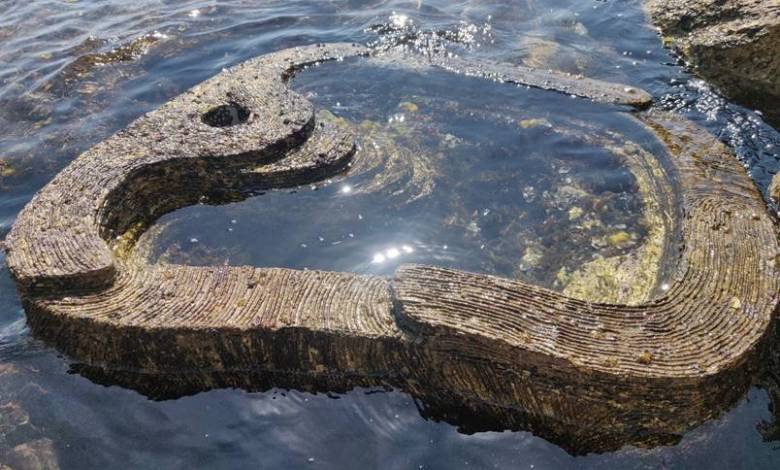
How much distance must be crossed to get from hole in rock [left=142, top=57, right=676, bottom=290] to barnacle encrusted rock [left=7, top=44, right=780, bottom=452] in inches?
32.2

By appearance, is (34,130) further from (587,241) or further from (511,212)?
(587,241)

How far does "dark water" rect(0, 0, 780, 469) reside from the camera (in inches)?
238

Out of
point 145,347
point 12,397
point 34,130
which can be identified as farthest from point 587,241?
point 34,130

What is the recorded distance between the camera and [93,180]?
8.43 metres

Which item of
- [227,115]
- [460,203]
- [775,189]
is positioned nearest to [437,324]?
[460,203]

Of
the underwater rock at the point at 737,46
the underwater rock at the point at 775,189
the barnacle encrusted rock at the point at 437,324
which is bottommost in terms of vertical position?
the barnacle encrusted rock at the point at 437,324

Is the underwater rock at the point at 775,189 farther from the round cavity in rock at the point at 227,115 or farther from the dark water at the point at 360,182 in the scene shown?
the round cavity in rock at the point at 227,115

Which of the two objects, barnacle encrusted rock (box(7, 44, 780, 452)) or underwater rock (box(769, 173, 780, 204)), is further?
underwater rock (box(769, 173, 780, 204))

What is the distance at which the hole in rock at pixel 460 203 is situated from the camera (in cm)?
796

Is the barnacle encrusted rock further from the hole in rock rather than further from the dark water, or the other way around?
the hole in rock

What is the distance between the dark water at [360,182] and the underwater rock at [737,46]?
35 cm

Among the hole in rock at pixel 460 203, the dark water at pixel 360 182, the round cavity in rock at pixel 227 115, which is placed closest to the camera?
the dark water at pixel 360 182

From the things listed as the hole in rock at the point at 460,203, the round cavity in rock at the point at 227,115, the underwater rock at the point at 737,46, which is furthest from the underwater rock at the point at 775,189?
the round cavity in rock at the point at 227,115

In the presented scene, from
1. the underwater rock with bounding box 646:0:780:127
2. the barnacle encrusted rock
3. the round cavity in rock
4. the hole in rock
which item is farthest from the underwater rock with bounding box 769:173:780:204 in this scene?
the round cavity in rock
